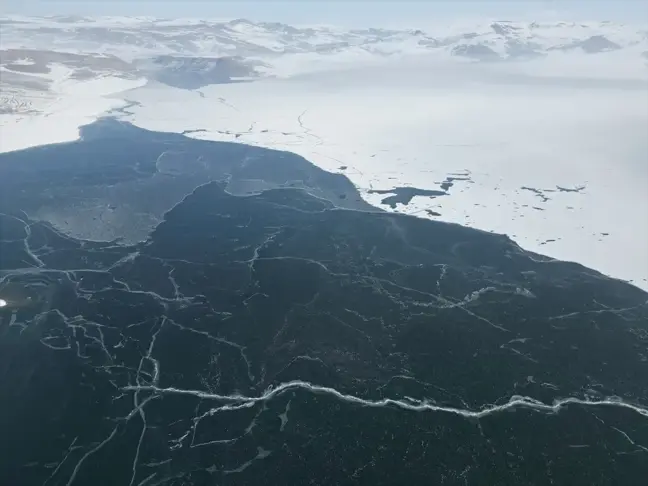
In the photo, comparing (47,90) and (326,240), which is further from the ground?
(326,240)

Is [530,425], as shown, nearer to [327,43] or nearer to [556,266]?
[556,266]

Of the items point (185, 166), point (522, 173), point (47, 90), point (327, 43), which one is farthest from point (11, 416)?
point (327, 43)

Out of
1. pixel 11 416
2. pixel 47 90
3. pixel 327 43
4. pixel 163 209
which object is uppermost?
pixel 11 416

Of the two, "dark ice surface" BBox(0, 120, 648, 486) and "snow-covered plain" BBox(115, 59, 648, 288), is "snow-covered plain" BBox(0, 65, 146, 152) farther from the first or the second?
"dark ice surface" BBox(0, 120, 648, 486)

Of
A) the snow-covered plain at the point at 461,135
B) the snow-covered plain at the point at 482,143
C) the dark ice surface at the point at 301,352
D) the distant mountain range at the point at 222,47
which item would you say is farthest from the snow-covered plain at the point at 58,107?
the dark ice surface at the point at 301,352

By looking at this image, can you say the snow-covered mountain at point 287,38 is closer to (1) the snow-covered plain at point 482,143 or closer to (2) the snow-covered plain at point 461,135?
(2) the snow-covered plain at point 461,135

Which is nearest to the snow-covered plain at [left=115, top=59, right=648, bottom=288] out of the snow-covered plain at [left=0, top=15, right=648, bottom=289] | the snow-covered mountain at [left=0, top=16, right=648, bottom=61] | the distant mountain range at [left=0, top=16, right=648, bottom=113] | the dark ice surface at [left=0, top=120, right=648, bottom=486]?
the snow-covered plain at [left=0, top=15, right=648, bottom=289]
